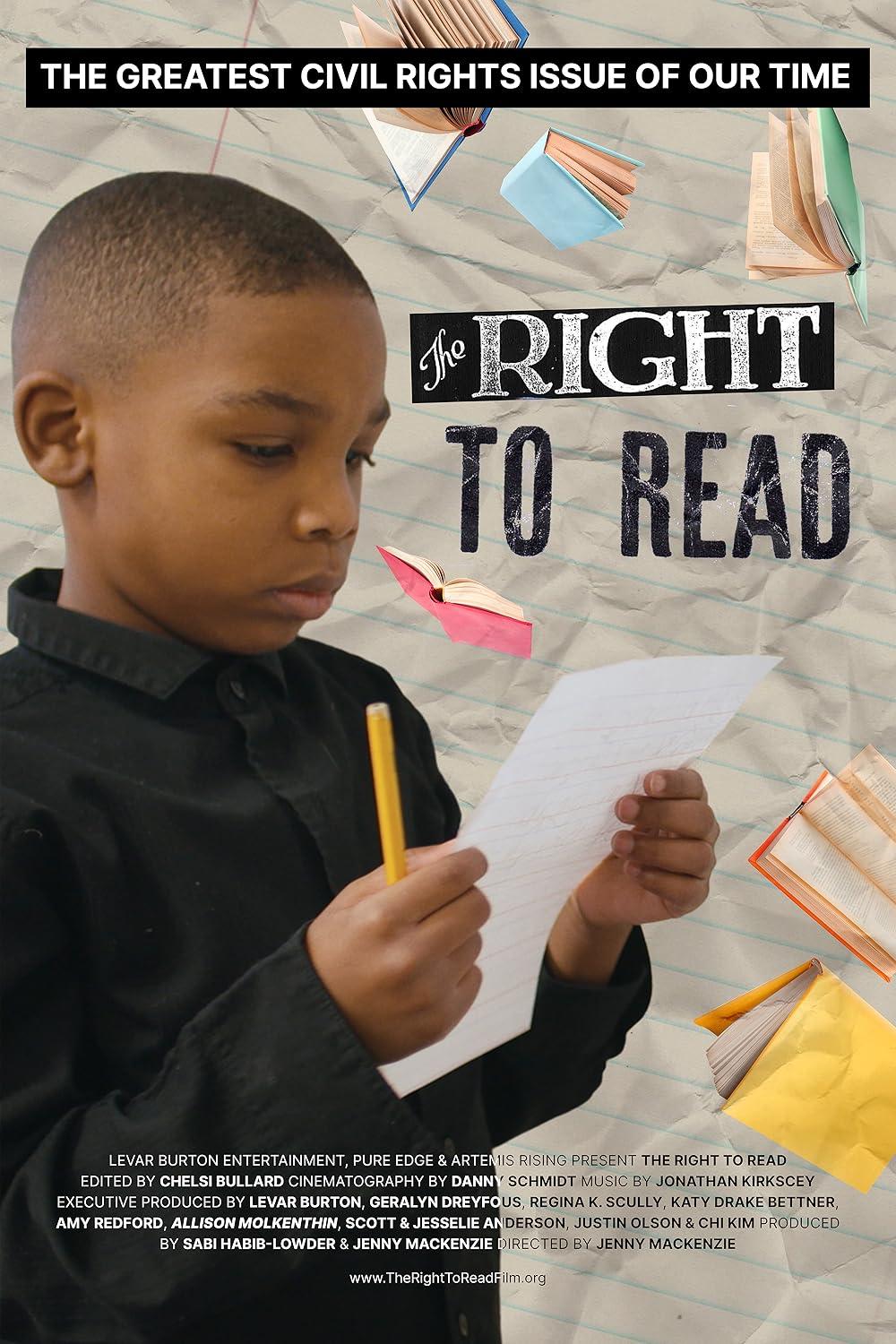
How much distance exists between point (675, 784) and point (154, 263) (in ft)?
1.03

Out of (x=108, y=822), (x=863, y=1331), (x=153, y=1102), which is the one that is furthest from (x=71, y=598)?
(x=863, y=1331)

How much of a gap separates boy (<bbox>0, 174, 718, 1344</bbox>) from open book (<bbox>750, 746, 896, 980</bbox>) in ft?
0.31

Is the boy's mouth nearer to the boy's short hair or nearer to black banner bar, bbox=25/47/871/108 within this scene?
the boy's short hair

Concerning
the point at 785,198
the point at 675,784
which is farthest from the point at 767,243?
the point at 675,784

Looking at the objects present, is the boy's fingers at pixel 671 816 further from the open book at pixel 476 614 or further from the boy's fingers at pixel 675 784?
the open book at pixel 476 614

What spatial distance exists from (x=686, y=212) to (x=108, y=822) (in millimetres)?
411

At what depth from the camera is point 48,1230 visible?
55 cm

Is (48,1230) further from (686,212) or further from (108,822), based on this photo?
(686,212)

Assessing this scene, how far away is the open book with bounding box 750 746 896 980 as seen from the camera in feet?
2.32

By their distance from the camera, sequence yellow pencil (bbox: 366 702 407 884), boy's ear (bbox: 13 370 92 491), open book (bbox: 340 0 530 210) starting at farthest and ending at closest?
open book (bbox: 340 0 530 210) < boy's ear (bbox: 13 370 92 491) < yellow pencil (bbox: 366 702 407 884)

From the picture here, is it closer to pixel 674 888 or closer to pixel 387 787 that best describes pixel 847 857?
pixel 674 888

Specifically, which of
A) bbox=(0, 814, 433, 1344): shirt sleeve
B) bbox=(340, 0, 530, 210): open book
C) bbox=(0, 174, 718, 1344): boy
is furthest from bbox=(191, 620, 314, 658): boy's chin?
bbox=(340, 0, 530, 210): open book

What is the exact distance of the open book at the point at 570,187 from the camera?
2.28 ft

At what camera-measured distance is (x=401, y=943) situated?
0.53 meters
